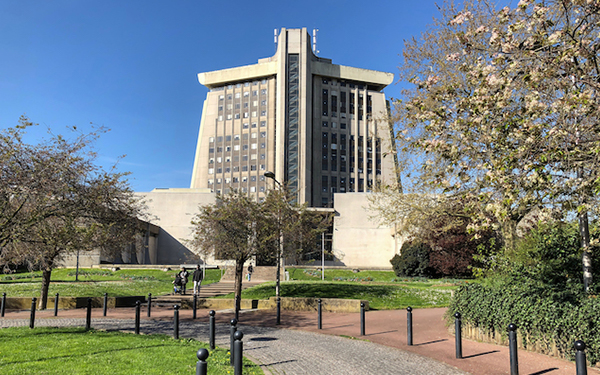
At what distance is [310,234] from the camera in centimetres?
1975

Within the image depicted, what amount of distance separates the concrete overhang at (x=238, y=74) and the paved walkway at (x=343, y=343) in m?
75.6

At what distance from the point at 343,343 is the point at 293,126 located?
247ft

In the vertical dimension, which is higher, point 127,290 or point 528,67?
point 528,67

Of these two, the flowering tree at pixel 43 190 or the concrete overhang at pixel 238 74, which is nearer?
the flowering tree at pixel 43 190

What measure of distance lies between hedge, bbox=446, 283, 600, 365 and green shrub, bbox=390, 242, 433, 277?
31654mm

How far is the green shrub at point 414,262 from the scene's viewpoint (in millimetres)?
42875

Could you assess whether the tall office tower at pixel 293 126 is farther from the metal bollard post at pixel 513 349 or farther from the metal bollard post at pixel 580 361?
the metal bollard post at pixel 580 361

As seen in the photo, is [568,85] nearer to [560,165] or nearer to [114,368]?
[560,165]

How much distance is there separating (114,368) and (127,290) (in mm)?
20094

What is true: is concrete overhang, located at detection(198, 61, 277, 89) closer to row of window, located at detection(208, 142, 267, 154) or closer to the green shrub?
row of window, located at detection(208, 142, 267, 154)

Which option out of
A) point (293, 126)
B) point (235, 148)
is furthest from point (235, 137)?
point (293, 126)

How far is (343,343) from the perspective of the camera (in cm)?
1077

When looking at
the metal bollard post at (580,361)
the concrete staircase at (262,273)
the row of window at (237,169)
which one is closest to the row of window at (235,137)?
the row of window at (237,169)

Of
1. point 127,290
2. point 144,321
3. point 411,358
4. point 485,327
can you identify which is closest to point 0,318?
point 144,321
